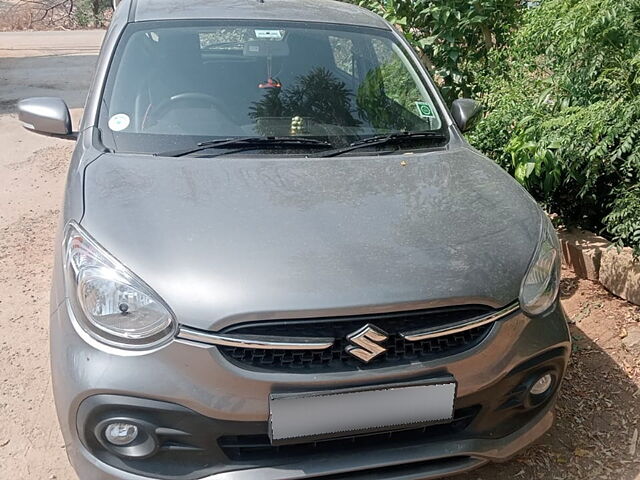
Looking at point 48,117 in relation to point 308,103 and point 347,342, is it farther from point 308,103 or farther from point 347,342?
point 347,342

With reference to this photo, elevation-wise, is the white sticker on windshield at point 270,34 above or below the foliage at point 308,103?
above

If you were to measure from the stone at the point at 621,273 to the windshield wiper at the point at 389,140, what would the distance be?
51.3 inches

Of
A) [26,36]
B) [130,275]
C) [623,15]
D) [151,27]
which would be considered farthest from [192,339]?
[26,36]

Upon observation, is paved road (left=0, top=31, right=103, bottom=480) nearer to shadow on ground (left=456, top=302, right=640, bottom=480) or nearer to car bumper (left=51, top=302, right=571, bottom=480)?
car bumper (left=51, top=302, right=571, bottom=480)

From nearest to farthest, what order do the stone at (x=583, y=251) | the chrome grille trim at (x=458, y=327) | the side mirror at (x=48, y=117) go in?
the chrome grille trim at (x=458, y=327), the side mirror at (x=48, y=117), the stone at (x=583, y=251)

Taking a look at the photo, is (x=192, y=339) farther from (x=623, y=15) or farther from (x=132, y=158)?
(x=623, y=15)

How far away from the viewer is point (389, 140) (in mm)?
2730

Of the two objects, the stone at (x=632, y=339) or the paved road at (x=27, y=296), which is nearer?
the paved road at (x=27, y=296)

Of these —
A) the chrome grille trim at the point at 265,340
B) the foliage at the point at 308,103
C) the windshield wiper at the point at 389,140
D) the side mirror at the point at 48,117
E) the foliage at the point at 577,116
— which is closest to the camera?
the chrome grille trim at the point at 265,340

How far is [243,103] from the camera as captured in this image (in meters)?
2.79

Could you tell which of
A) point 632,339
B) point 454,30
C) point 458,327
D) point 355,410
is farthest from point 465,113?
point 454,30

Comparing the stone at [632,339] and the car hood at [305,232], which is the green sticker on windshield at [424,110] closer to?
the car hood at [305,232]

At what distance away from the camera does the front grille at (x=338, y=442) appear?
6.08 feet

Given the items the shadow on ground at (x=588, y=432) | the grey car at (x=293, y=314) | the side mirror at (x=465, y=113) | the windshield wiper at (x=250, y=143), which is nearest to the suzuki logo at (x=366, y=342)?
the grey car at (x=293, y=314)
